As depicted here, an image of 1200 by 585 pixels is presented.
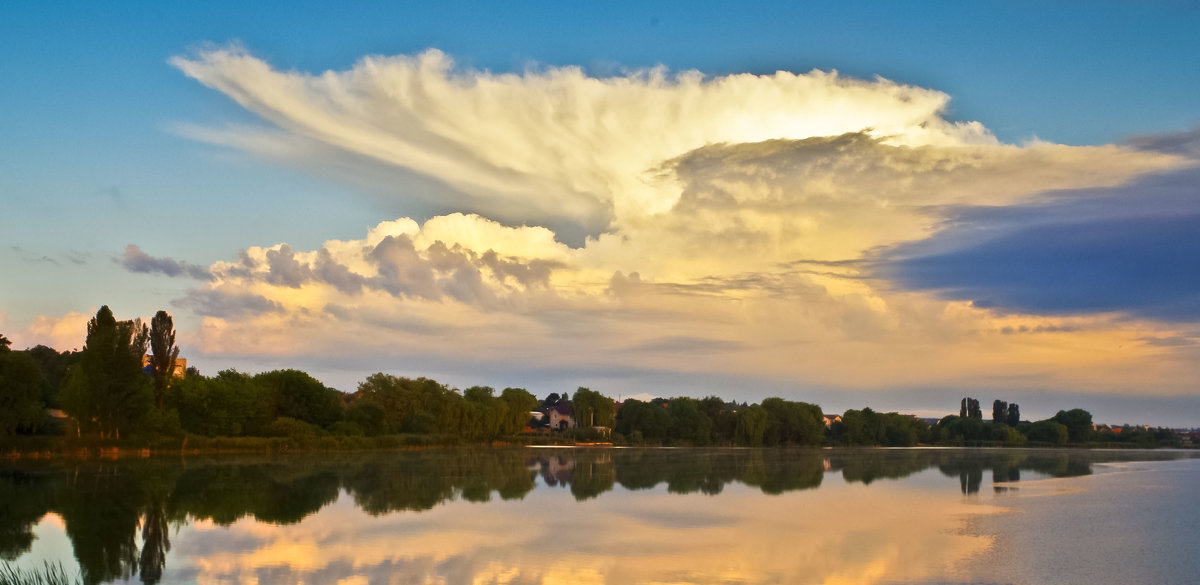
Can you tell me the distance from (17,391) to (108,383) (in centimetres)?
720

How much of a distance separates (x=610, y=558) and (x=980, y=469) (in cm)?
5795

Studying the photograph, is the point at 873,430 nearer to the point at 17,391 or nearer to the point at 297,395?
the point at 297,395

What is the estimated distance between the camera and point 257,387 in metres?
79.0

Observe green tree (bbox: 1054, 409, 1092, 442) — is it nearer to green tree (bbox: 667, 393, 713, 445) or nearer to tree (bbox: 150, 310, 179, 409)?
green tree (bbox: 667, 393, 713, 445)

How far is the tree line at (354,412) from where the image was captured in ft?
201

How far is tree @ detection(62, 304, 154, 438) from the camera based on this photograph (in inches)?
2393

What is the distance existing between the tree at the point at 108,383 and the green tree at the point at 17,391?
13.3 ft

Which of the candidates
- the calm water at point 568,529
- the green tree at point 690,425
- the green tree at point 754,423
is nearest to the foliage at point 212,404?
the calm water at point 568,529

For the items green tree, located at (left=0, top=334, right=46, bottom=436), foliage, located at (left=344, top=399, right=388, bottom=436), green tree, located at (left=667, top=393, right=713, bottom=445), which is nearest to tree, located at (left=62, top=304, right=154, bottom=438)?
green tree, located at (left=0, top=334, right=46, bottom=436)

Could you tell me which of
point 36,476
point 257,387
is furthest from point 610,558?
point 257,387

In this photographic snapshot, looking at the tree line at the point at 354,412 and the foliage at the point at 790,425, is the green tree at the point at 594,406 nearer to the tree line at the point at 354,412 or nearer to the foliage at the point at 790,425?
the tree line at the point at 354,412

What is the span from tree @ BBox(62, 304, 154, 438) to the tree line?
0.26 feet

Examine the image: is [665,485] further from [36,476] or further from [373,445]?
[373,445]

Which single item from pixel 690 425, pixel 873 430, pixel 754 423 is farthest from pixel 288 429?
pixel 873 430
